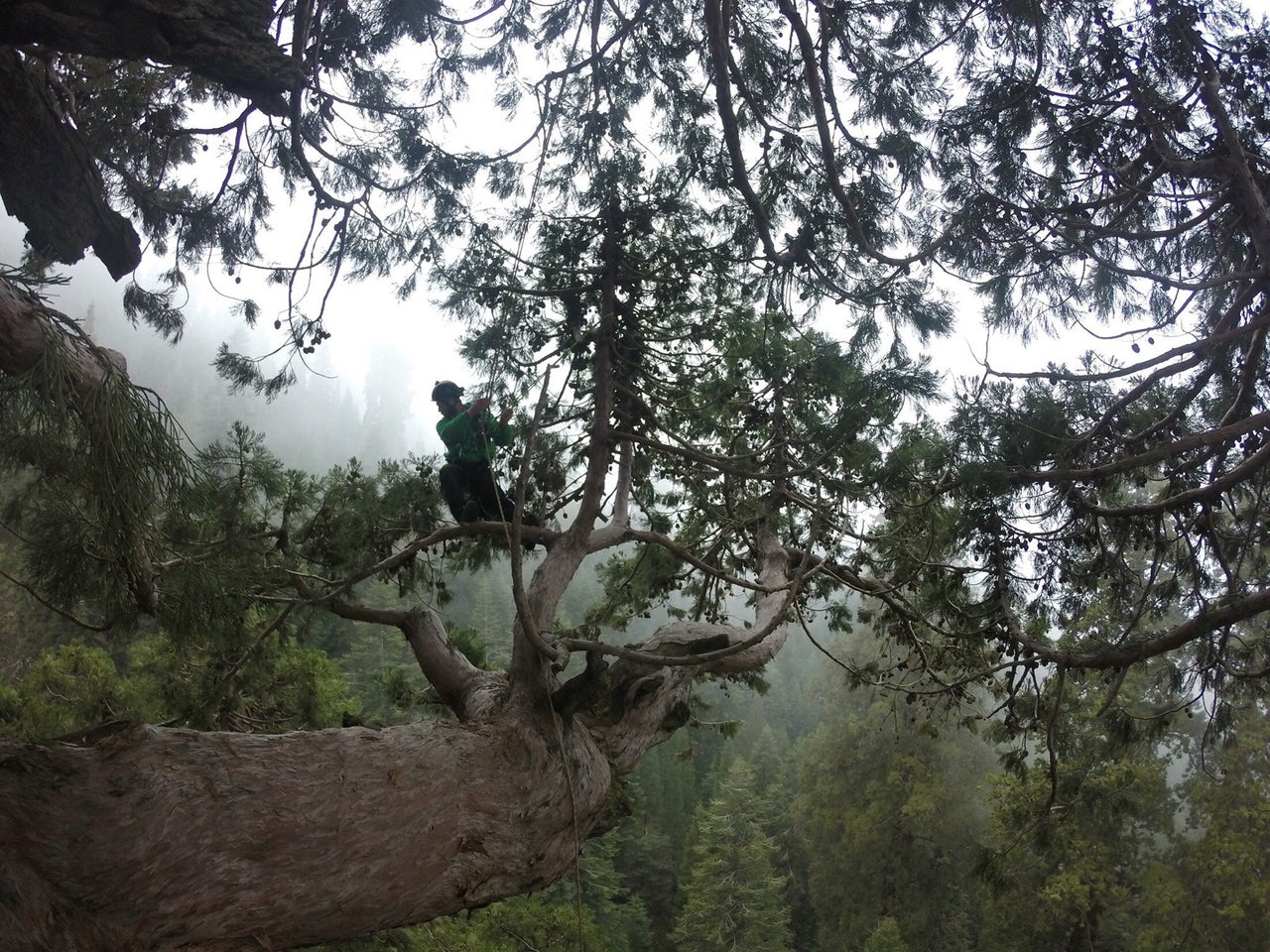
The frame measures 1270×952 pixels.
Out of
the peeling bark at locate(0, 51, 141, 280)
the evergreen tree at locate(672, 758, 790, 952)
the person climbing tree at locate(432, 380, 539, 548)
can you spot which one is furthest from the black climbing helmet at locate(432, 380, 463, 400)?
the evergreen tree at locate(672, 758, 790, 952)

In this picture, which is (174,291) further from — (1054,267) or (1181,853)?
(1181,853)

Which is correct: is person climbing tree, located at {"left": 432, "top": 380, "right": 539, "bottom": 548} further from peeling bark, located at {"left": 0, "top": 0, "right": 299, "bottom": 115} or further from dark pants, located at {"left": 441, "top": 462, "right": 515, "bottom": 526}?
peeling bark, located at {"left": 0, "top": 0, "right": 299, "bottom": 115}

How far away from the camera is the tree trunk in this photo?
1.65m

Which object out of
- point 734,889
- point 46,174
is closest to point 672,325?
point 46,174

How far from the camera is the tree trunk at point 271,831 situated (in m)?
1.65

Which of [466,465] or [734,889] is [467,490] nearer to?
[466,465]

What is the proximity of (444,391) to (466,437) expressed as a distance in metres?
0.30

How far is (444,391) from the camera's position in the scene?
11.7 ft

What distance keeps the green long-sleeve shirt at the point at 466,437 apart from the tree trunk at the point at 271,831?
1.23 m

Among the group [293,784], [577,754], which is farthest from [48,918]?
[577,754]

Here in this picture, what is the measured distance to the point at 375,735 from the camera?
7.49 ft

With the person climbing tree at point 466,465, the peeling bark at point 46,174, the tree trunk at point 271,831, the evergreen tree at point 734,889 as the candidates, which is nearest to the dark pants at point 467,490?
the person climbing tree at point 466,465

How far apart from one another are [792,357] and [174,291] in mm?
2995

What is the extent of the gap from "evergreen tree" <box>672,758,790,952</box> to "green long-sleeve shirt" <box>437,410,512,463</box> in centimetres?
1178
